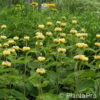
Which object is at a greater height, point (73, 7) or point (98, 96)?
point (98, 96)

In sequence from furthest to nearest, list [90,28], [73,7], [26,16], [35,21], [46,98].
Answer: [73,7] < [26,16] < [35,21] < [90,28] < [46,98]

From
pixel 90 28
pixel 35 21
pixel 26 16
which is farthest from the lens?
pixel 26 16

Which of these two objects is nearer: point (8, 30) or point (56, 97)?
point (56, 97)

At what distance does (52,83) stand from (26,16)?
251 centimetres

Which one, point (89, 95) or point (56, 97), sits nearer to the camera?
point (56, 97)

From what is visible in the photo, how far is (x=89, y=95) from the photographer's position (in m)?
1.77

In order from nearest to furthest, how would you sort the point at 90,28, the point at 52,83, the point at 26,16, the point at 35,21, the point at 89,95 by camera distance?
the point at 89,95 < the point at 52,83 < the point at 90,28 < the point at 35,21 < the point at 26,16

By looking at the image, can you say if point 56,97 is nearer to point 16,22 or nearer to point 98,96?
point 98,96

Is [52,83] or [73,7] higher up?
[52,83]

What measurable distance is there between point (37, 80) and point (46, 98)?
0.21 meters

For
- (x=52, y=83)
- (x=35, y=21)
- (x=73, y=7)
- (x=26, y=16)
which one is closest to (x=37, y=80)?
(x=52, y=83)

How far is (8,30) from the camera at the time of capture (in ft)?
12.0

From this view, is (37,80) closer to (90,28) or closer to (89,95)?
(89,95)

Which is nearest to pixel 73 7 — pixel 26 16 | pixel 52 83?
pixel 26 16
